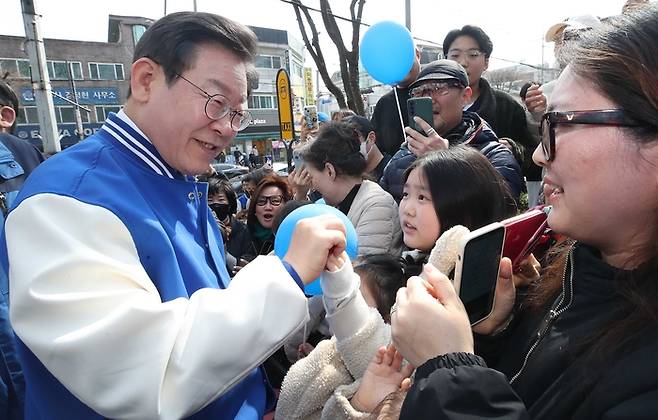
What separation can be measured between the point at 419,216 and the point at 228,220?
109 inches

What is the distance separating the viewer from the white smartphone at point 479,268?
112cm

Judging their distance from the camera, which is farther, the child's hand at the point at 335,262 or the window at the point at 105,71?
the window at the point at 105,71

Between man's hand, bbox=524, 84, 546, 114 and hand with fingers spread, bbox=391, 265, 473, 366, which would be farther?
man's hand, bbox=524, 84, 546, 114

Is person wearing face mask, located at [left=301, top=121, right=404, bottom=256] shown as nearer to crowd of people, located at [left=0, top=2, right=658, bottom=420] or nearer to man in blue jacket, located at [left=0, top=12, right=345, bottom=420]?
crowd of people, located at [left=0, top=2, right=658, bottom=420]

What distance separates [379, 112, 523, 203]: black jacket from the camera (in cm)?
260

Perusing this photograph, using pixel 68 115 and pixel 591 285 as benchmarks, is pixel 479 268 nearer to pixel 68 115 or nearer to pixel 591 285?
pixel 591 285

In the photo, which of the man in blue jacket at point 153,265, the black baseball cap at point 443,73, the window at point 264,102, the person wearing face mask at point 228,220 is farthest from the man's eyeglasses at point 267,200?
the window at point 264,102

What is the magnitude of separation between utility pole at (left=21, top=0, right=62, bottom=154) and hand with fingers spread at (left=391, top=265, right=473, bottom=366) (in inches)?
242

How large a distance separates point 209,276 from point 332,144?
77.4 inches

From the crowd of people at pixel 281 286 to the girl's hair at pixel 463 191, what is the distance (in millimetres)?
397

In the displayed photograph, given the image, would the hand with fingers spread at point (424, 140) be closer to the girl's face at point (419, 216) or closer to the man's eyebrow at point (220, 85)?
the girl's face at point (419, 216)

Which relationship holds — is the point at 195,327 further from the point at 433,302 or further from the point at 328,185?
the point at 328,185

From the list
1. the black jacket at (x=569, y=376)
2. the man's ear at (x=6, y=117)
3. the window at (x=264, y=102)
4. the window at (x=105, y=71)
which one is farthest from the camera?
the window at (x=264, y=102)

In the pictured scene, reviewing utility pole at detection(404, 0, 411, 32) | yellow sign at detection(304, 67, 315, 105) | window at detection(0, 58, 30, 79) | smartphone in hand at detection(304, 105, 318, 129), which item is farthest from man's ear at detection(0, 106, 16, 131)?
window at detection(0, 58, 30, 79)
